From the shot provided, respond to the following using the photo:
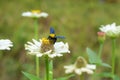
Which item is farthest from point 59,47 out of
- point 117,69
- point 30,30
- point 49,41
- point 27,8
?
point 27,8

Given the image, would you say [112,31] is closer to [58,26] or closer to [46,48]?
[46,48]

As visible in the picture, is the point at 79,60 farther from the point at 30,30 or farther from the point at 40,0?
the point at 40,0

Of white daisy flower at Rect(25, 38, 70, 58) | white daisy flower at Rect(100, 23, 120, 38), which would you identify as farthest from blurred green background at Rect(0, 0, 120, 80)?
white daisy flower at Rect(25, 38, 70, 58)

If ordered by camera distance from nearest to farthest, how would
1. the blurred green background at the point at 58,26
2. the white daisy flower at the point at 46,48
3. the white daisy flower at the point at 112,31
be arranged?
the white daisy flower at the point at 46,48, the white daisy flower at the point at 112,31, the blurred green background at the point at 58,26

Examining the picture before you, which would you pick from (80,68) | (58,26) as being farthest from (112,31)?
(58,26)

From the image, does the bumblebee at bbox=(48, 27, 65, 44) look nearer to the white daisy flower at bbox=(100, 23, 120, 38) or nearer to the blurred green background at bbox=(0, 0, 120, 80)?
the white daisy flower at bbox=(100, 23, 120, 38)

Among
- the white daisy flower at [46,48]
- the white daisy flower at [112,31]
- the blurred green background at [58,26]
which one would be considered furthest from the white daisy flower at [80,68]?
the blurred green background at [58,26]

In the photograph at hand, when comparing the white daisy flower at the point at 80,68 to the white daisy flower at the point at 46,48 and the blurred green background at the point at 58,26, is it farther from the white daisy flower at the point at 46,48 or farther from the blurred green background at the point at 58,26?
the blurred green background at the point at 58,26
